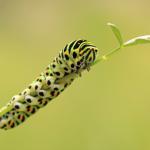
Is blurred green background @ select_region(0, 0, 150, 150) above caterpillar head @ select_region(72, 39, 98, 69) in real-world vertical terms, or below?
above

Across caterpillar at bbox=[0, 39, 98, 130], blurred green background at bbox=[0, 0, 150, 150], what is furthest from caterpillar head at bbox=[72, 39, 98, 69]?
blurred green background at bbox=[0, 0, 150, 150]

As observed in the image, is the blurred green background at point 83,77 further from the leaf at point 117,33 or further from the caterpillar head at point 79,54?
the leaf at point 117,33

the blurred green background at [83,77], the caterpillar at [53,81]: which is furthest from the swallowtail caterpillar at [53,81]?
the blurred green background at [83,77]

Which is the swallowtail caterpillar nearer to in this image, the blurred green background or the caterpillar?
the caterpillar

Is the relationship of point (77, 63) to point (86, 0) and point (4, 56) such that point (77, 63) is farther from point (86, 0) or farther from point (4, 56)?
point (86, 0)

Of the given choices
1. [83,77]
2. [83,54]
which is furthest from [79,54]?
[83,77]

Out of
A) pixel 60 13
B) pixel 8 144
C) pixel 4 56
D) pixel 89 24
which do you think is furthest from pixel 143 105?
pixel 60 13

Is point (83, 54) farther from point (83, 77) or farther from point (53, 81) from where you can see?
point (83, 77)
